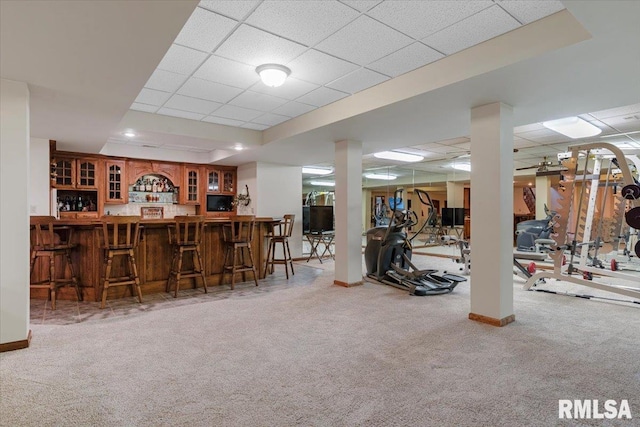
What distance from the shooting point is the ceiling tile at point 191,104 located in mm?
4426

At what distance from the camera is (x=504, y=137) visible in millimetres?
3619

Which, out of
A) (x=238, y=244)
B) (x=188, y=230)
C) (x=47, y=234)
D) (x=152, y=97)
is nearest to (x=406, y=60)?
(x=152, y=97)

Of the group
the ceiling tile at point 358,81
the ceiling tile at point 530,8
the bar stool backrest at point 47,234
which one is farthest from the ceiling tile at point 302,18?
the bar stool backrest at point 47,234

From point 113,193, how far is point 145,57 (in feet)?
17.8

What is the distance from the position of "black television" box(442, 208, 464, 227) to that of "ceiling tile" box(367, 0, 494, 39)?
788 cm

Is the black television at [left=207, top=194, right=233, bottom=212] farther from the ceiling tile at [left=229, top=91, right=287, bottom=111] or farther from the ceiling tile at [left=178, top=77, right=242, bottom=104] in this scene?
the ceiling tile at [left=178, top=77, right=242, bottom=104]

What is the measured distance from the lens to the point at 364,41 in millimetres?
2908

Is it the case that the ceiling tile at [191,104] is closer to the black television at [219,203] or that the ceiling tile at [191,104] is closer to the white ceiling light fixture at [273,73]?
the white ceiling light fixture at [273,73]

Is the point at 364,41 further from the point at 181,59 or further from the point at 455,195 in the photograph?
the point at 455,195

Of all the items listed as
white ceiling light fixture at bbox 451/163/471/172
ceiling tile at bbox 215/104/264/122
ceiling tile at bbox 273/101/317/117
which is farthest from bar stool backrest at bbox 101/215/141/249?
white ceiling light fixture at bbox 451/163/471/172

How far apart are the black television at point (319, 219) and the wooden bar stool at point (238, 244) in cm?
303

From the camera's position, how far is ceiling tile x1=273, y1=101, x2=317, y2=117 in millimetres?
4609

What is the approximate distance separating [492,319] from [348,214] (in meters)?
2.58

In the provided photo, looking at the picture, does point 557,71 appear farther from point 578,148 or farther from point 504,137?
point 578,148
